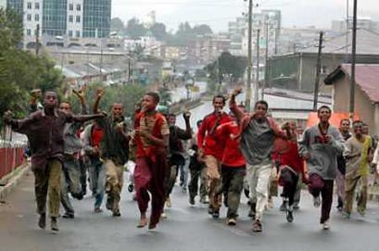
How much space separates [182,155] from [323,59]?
5842 centimetres

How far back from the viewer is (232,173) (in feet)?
51.4

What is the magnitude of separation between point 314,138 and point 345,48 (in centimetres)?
5944

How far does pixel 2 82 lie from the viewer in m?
20.5

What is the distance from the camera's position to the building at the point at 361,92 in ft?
154

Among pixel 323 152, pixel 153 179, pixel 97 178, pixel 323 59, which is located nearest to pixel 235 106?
pixel 323 152

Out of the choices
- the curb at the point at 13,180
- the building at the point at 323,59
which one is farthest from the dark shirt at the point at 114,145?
the building at the point at 323,59

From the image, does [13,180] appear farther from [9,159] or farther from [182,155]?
[182,155]

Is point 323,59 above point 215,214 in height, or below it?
above

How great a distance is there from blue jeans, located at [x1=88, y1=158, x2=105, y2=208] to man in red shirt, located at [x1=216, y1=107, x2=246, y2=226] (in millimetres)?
2115

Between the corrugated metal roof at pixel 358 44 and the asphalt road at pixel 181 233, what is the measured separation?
57175 mm

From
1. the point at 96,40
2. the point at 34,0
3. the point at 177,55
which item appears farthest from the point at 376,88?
the point at 177,55

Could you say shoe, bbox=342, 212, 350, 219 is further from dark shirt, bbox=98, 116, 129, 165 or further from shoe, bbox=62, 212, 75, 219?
shoe, bbox=62, 212, 75, 219

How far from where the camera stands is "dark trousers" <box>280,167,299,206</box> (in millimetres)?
16984

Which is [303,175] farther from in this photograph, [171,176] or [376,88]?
[376,88]
